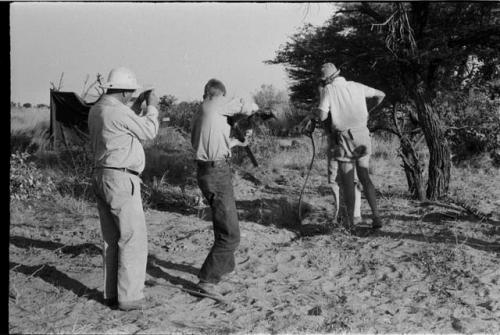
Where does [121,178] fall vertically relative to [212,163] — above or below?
below

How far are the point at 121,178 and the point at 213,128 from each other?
0.93m

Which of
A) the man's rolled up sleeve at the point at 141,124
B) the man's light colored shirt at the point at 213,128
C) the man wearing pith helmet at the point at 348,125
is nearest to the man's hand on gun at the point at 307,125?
the man wearing pith helmet at the point at 348,125

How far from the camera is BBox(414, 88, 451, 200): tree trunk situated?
26.0 ft

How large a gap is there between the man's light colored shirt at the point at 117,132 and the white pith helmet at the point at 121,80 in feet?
0.35

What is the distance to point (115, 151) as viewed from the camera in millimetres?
4508

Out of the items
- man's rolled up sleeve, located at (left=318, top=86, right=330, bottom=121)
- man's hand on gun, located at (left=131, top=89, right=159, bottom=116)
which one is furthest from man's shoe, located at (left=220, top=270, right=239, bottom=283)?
man's rolled up sleeve, located at (left=318, top=86, right=330, bottom=121)

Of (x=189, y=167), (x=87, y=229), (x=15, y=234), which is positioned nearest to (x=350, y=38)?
(x=189, y=167)

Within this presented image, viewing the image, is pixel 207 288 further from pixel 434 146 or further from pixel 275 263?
pixel 434 146

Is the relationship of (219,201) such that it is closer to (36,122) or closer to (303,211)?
(303,211)

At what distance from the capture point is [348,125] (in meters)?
6.53

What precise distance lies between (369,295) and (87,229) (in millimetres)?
3837

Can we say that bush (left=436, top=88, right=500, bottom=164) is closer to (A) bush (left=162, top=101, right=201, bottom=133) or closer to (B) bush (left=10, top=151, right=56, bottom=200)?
(B) bush (left=10, top=151, right=56, bottom=200)

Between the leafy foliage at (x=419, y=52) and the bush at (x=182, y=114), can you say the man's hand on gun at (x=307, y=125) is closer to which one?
the leafy foliage at (x=419, y=52)

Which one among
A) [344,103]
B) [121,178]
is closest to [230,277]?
[121,178]
